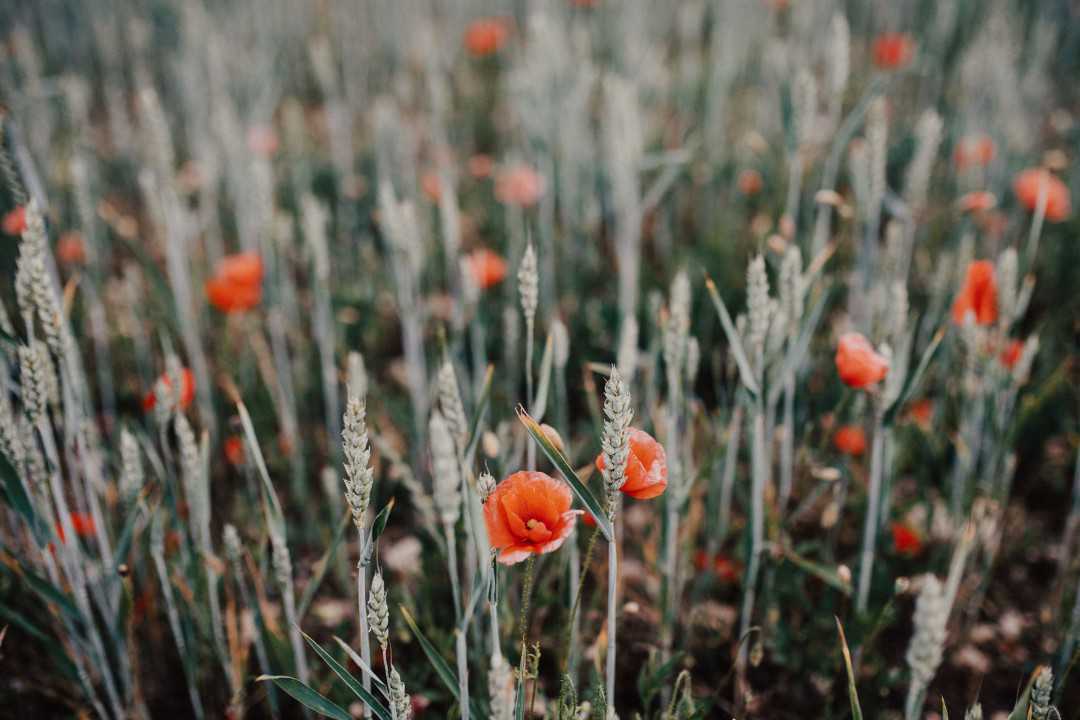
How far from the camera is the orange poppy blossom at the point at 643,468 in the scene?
68 centimetres

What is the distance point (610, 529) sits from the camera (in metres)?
0.64

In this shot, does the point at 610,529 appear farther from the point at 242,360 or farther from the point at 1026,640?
the point at 242,360

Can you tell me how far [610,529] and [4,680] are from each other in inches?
38.1

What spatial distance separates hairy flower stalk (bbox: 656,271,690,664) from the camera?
0.82 metres

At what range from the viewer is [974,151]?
168cm

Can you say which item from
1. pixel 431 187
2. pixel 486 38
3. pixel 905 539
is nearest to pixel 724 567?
pixel 905 539

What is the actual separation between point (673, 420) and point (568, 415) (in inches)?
29.4

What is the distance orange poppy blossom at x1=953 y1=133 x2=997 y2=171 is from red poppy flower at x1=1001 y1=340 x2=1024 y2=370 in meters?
0.65

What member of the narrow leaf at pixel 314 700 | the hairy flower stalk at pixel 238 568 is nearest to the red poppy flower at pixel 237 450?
the hairy flower stalk at pixel 238 568

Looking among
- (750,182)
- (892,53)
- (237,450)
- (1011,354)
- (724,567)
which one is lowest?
(724,567)

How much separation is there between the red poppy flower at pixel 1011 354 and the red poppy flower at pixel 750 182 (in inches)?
33.6

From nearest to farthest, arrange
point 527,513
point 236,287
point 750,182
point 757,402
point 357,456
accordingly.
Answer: point 357,456, point 527,513, point 757,402, point 236,287, point 750,182

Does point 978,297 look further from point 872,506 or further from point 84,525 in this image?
point 84,525

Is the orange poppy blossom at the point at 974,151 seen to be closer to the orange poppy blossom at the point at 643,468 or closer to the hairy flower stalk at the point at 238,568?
the orange poppy blossom at the point at 643,468
